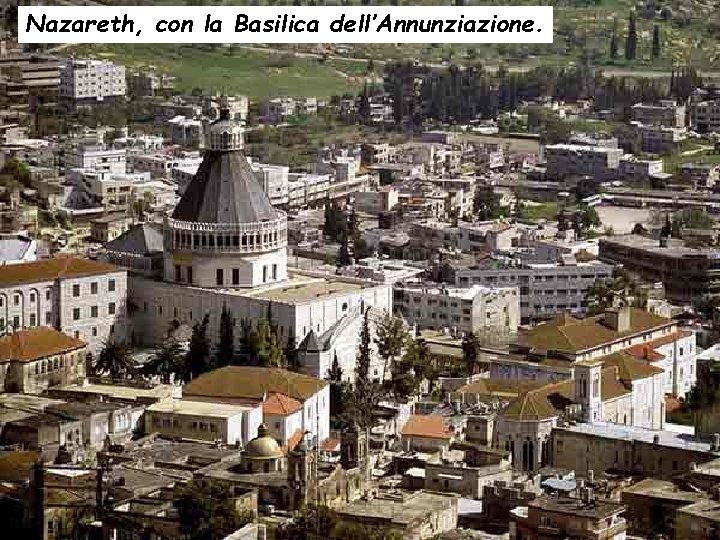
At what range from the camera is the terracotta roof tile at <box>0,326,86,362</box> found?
44.9m

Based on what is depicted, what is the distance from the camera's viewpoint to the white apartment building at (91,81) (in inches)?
3878

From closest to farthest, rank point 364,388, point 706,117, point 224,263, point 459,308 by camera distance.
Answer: point 364,388 → point 224,263 → point 459,308 → point 706,117

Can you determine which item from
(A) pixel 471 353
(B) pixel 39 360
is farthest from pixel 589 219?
(B) pixel 39 360

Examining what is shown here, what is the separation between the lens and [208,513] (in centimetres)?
3462

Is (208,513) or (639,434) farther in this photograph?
(639,434)

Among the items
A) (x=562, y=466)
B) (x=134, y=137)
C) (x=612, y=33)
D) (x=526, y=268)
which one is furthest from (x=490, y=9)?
(x=612, y=33)

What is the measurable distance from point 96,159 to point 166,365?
30464 mm

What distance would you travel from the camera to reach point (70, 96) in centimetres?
9838

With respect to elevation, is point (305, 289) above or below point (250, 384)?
above

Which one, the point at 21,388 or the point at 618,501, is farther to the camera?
the point at 21,388

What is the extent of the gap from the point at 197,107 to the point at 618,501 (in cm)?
6457

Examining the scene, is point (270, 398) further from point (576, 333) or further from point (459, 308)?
point (459, 308)

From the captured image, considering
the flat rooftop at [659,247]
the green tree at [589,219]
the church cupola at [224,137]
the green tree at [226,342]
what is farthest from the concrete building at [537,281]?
the green tree at [589,219]

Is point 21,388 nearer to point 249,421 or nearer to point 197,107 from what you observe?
point 249,421
